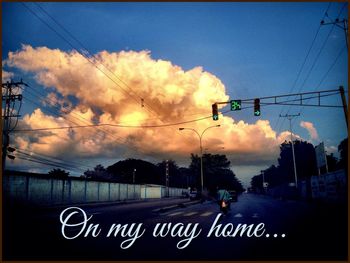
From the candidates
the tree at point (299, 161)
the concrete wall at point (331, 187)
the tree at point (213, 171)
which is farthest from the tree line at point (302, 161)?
the concrete wall at point (331, 187)

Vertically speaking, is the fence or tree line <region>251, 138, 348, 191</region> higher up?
tree line <region>251, 138, 348, 191</region>

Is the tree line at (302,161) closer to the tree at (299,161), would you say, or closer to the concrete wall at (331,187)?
the tree at (299,161)

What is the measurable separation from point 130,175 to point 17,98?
89.0m

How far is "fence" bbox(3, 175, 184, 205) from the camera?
32219mm

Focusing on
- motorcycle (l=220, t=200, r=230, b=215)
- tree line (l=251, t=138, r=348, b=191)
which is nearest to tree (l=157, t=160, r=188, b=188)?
tree line (l=251, t=138, r=348, b=191)

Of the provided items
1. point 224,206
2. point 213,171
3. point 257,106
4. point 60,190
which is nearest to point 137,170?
point 213,171

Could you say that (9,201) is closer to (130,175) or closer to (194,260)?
(194,260)

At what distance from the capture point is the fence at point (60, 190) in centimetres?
3222

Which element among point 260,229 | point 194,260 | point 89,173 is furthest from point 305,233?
point 89,173

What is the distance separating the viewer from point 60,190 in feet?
131

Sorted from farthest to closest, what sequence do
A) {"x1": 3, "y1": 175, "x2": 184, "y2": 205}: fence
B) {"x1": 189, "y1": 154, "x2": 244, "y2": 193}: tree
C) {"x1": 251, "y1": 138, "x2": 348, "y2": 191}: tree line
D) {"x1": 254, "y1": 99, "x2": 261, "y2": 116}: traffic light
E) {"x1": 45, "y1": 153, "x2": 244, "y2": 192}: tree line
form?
{"x1": 45, "y1": 153, "x2": 244, "y2": 192}: tree line, {"x1": 189, "y1": 154, "x2": 244, "y2": 193}: tree, {"x1": 251, "y1": 138, "x2": 348, "y2": 191}: tree line, {"x1": 3, "y1": 175, "x2": 184, "y2": 205}: fence, {"x1": 254, "y1": 99, "x2": 261, "y2": 116}: traffic light

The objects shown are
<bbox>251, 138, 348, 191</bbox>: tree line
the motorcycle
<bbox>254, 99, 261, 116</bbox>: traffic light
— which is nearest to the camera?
the motorcycle

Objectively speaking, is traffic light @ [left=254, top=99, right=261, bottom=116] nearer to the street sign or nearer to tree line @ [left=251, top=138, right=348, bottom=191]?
the street sign

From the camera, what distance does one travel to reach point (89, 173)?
108438 mm
